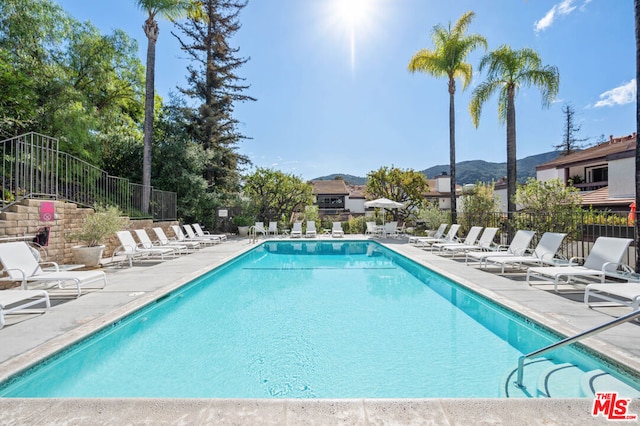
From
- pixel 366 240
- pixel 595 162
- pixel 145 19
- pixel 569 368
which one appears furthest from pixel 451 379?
pixel 595 162

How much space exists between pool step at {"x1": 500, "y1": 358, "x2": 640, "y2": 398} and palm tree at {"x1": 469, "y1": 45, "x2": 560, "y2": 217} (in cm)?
1003

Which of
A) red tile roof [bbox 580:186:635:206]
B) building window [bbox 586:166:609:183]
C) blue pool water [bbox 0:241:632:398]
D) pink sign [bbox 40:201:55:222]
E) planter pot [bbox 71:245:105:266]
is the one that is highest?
building window [bbox 586:166:609:183]

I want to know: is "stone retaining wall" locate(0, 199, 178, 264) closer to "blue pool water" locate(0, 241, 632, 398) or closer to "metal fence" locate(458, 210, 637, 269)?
"blue pool water" locate(0, 241, 632, 398)

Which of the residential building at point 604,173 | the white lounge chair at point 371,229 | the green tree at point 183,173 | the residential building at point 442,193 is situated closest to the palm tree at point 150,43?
the green tree at point 183,173

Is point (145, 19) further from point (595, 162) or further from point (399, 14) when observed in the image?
point (595, 162)

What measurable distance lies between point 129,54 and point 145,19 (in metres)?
1.74

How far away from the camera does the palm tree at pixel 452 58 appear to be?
15453 mm

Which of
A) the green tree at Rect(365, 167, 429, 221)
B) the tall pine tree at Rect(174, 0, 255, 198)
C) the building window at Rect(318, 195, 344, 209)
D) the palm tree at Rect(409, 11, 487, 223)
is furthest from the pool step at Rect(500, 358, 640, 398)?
the building window at Rect(318, 195, 344, 209)

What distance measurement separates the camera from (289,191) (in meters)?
19.8

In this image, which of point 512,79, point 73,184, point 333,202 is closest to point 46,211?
point 73,184

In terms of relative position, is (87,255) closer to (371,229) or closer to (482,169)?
(371,229)

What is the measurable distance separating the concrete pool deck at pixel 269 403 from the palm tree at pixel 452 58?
11.7m

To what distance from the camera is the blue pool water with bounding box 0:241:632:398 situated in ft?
10.8

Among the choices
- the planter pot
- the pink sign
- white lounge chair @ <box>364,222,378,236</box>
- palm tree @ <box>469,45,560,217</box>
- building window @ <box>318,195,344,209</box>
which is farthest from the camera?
building window @ <box>318,195,344,209</box>
